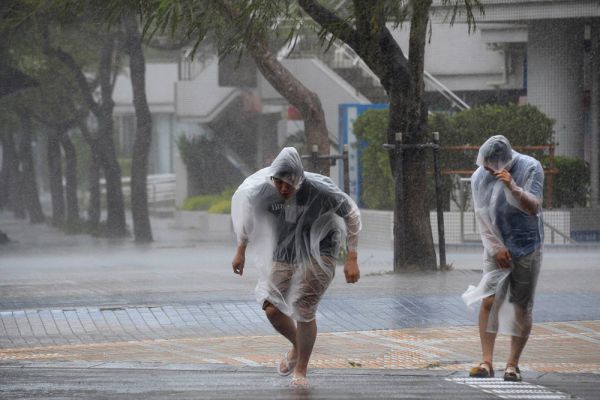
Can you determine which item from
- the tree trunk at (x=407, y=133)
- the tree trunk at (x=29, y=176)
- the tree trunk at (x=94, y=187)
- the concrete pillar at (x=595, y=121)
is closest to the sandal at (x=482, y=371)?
the tree trunk at (x=407, y=133)

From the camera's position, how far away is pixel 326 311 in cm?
1172

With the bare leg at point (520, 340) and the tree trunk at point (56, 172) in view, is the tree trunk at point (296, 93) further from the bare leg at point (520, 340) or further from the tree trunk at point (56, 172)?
the tree trunk at point (56, 172)

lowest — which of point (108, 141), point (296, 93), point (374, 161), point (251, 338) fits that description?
point (251, 338)

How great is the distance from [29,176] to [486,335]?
33.4 meters

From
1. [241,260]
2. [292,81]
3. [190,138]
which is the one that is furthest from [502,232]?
Result: [190,138]

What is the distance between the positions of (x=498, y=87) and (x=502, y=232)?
73.0ft

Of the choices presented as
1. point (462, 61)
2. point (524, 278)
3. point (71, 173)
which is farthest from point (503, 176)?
point (71, 173)

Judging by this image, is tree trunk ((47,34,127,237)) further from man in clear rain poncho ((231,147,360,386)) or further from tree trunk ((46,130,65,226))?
man in clear rain poncho ((231,147,360,386))

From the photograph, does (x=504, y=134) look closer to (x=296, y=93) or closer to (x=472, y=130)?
(x=472, y=130)

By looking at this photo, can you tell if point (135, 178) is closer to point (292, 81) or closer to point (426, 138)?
point (292, 81)

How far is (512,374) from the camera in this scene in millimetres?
8008

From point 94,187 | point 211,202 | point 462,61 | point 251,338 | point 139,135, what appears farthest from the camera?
point 211,202

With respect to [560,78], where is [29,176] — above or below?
Result: below

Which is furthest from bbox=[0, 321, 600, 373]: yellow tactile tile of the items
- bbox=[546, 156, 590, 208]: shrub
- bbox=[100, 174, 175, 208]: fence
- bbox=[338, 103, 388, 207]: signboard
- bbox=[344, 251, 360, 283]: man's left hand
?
bbox=[100, 174, 175, 208]: fence
